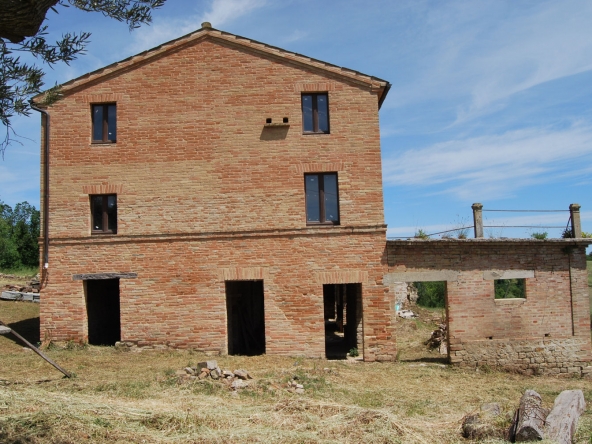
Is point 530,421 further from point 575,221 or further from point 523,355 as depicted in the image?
point 575,221

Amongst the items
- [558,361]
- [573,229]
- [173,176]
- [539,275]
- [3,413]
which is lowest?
[558,361]

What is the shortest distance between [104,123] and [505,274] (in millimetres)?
13150

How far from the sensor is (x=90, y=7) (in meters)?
5.86

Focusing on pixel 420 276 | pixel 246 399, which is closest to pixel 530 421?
pixel 246 399

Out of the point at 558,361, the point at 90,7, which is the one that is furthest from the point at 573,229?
the point at 90,7

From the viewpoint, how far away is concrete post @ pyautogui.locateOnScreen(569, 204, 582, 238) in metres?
16.2

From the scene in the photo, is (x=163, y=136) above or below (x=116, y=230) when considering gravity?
above

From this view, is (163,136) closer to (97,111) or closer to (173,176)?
(173,176)

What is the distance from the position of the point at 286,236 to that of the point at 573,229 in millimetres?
8972

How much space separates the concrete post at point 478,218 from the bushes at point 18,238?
3826 cm

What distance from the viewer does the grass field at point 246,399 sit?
7555 millimetres

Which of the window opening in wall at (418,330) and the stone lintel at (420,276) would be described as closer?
the stone lintel at (420,276)

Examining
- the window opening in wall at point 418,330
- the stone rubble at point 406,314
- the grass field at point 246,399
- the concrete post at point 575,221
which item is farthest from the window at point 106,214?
the stone rubble at point 406,314

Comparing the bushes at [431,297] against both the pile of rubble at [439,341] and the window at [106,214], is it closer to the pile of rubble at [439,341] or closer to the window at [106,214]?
the pile of rubble at [439,341]
